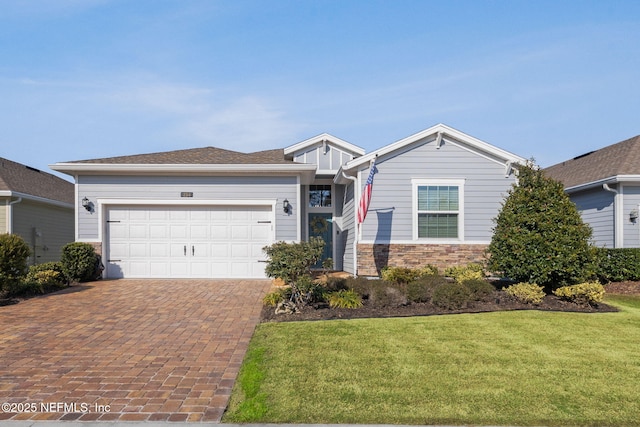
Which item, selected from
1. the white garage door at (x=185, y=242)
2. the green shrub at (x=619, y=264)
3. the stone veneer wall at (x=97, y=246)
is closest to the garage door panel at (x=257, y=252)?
the white garage door at (x=185, y=242)

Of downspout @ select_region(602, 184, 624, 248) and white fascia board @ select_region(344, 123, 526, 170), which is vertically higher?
white fascia board @ select_region(344, 123, 526, 170)

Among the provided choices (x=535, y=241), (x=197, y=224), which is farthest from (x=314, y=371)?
(x=197, y=224)

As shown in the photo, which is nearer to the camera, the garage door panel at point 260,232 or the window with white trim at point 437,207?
the window with white trim at point 437,207

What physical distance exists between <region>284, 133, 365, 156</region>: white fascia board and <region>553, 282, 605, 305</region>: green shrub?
964cm

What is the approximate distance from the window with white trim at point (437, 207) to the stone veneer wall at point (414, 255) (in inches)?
14.8

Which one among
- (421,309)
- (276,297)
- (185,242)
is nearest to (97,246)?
(185,242)

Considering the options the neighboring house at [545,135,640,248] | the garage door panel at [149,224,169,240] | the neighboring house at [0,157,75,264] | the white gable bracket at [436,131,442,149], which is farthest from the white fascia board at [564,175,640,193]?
the neighboring house at [0,157,75,264]

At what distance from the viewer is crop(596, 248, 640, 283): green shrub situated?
40.5 ft

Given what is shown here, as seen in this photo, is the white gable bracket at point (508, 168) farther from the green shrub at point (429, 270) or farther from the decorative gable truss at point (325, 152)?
the decorative gable truss at point (325, 152)

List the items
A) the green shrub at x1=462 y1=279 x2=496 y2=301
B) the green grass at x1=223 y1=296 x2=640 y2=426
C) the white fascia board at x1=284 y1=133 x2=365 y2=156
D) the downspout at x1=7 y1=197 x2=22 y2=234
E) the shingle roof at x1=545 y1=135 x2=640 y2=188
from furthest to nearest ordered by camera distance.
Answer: the white fascia board at x1=284 y1=133 x2=365 y2=156
the downspout at x1=7 y1=197 x2=22 y2=234
the shingle roof at x1=545 y1=135 x2=640 y2=188
the green shrub at x1=462 y1=279 x2=496 y2=301
the green grass at x1=223 y1=296 x2=640 y2=426

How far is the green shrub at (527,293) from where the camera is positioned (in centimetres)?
880

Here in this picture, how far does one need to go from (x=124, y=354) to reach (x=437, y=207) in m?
9.83

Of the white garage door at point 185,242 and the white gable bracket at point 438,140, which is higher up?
the white gable bracket at point 438,140

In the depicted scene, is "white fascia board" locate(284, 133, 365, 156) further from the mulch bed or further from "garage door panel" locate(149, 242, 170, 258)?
the mulch bed
